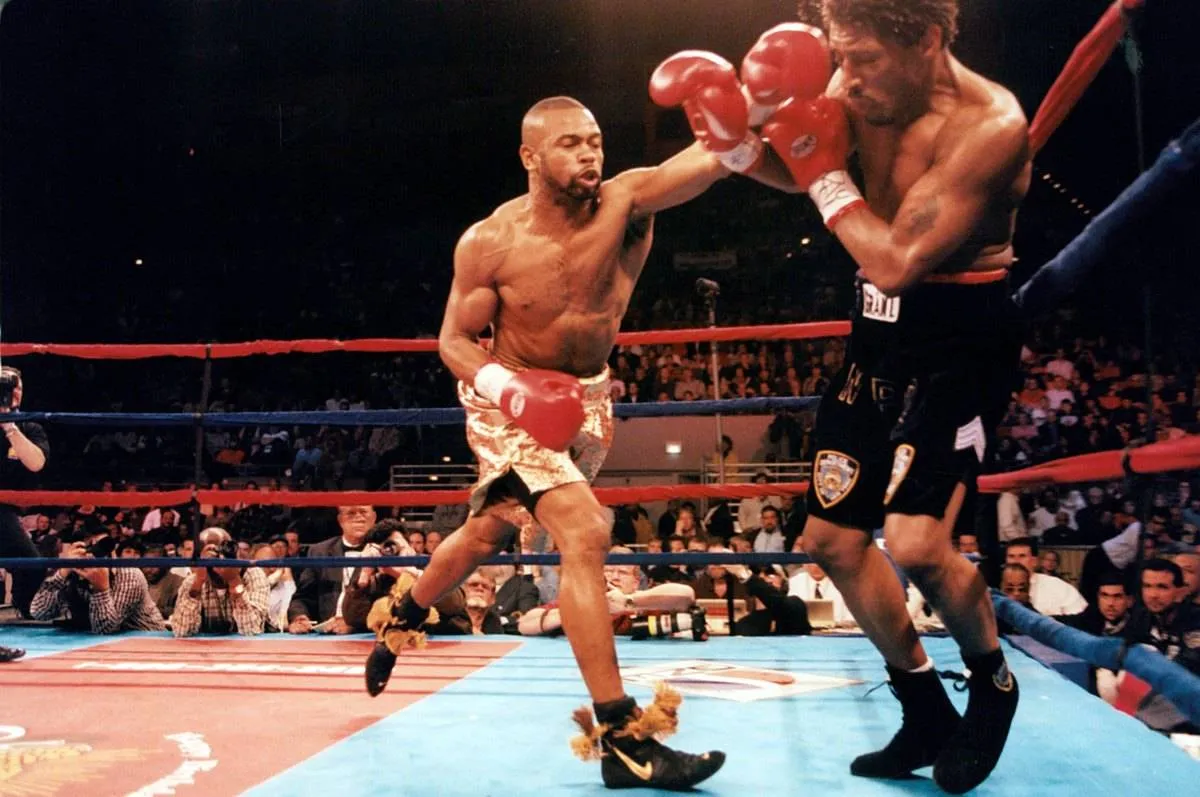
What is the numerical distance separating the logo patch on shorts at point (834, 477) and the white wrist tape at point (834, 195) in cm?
43

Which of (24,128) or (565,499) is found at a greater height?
(24,128)

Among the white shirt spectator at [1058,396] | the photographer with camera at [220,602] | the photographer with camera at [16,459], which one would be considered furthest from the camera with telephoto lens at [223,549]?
the white shirt spectator at [1058,396]

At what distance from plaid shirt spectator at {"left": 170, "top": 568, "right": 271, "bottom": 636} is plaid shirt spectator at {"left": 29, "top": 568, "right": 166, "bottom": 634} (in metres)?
0.19

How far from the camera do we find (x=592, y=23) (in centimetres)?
882

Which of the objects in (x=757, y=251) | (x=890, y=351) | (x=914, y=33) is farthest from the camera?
(x=757, y=251)

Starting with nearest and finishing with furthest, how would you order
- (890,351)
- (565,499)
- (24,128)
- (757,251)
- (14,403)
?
(890,351) → (565,499) → (14,403) → (24,128) → (757,251)

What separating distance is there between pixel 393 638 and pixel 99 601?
2.11 metres

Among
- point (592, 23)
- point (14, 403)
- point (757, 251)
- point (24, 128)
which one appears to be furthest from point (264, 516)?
point (757, 251)

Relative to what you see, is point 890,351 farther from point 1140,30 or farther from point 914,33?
point 1140,30

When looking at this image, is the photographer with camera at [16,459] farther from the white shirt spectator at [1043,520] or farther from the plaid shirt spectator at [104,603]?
the white shirt spectator at [1043,520]

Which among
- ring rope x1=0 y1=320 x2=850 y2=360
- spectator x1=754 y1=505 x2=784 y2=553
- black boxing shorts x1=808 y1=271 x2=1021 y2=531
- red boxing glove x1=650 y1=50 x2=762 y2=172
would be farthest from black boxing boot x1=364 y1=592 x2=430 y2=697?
spectator x1=754 y1=505 x2=784 y2=553

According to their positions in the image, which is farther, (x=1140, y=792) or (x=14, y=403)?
(x=14, y=403)

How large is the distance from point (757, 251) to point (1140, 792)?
10.4 m

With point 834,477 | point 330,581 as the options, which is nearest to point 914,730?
point 834,477
